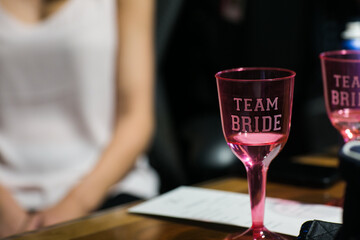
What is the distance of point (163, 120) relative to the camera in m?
1.38

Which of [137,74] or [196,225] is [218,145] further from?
[196,225]

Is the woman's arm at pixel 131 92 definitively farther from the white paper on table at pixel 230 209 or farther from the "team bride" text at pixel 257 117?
the "team bride" text at pixel 257 117

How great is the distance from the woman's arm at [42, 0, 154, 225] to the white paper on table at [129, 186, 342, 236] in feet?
1.24

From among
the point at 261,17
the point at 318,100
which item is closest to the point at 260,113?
the point at 318,100

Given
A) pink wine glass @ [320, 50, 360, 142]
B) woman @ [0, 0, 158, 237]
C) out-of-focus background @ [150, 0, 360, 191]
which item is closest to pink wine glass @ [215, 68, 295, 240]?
pink wine glass @ [320, 50, 360, 142]

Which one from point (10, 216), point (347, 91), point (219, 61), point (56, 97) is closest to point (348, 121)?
point (347, 91)

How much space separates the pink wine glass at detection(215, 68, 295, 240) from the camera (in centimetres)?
55

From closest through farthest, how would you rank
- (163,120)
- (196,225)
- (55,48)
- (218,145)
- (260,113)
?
(260,113), (196,225), (218,145), (55,48), (163,120)

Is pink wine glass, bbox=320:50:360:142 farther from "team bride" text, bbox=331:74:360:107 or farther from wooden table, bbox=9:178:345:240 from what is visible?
wooden table, bbox=9:178:345:240

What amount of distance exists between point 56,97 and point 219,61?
1088mm

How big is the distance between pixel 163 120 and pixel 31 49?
1.19 feet

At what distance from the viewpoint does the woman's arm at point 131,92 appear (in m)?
1.19

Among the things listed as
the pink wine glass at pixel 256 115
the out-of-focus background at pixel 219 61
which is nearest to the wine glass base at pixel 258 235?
the pink wine glass at pixel 256 115

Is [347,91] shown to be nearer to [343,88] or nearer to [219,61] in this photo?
[343,88]
